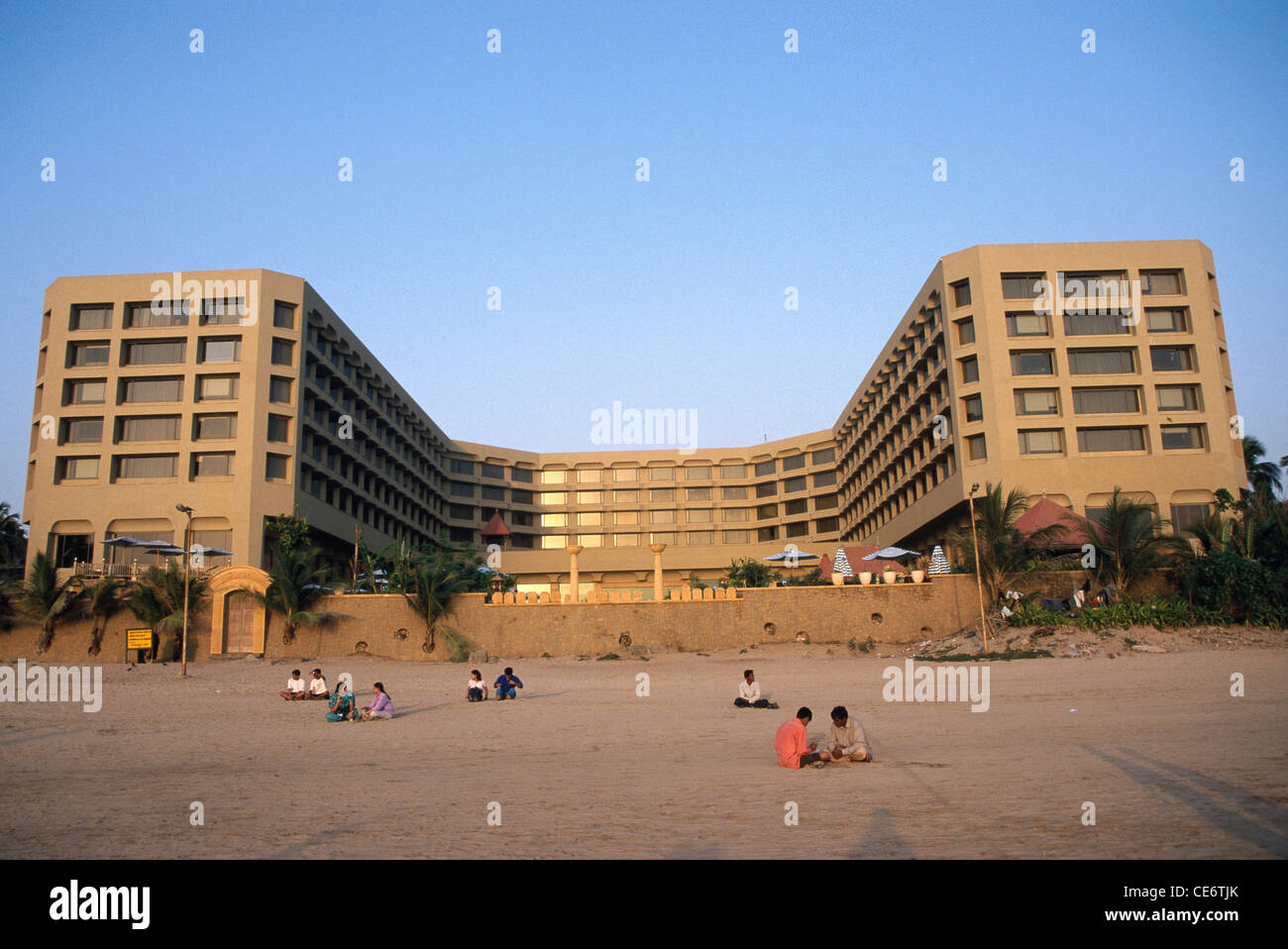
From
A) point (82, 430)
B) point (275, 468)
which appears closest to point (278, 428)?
point (275, 468)

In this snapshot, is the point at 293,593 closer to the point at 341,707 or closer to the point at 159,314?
the point at 341,707

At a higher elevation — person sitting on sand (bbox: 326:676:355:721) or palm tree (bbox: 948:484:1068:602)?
palm tree (bbox: 948:484:1068:602)

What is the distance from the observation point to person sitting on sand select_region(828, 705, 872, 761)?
12438 mm

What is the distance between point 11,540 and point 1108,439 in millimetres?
66703

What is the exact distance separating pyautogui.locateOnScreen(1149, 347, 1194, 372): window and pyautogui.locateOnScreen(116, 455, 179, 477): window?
52976 mm

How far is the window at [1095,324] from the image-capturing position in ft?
156

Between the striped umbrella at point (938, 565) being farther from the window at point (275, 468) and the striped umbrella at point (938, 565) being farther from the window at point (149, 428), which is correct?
the window at point (149, 428)

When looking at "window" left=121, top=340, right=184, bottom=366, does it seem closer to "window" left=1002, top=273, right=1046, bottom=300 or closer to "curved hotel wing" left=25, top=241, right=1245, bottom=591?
"curved hotel wing" left=25, top=241, right=1245, bottom=591

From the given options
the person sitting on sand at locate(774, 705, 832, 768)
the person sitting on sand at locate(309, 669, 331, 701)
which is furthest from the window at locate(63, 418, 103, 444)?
the person sitting on sand at locate(774, 705, 832, 768)

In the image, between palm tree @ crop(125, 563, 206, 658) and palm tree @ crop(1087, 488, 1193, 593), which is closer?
palm tree @ crop(1087, 488, 1193, 593)

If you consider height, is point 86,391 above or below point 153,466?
above

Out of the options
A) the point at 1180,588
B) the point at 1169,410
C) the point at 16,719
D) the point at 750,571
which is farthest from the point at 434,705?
the point at 1169,410

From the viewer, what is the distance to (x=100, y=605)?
113 feet

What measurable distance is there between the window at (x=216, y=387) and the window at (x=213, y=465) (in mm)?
3123
